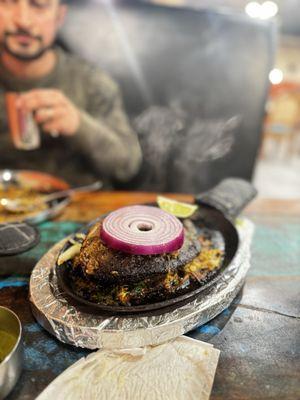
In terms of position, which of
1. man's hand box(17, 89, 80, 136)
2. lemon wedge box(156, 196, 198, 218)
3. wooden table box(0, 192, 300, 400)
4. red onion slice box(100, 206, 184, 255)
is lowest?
wooden table box(0, 192, 300, 400)

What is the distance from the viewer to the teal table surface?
3.77 feet

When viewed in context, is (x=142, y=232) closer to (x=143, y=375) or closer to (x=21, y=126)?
(x=143, y=375)

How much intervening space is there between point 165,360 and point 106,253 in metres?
0.48

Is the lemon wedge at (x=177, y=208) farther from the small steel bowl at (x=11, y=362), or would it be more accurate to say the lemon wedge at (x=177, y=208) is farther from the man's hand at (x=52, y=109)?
the man's hand at (x=52, y=109)

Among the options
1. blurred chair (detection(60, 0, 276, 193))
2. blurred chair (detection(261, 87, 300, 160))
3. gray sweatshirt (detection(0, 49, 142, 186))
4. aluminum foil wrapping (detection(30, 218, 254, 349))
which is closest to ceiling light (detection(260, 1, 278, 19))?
blurred chair (detection(261, 87, 300, 160))

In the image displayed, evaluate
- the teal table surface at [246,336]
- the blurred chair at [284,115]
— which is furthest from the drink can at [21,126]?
the blurred chair at [284,115]

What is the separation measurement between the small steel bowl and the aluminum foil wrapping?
120 millimetres

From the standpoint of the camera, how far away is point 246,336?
1.37 meters

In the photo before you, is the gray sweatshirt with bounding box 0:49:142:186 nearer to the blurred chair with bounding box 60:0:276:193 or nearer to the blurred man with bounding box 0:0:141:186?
the blurred man with bounding box 0:0:141:186

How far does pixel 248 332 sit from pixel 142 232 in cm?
64

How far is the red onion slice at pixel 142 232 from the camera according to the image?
4.45 feet

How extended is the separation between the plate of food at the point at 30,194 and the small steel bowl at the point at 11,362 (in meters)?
1.02

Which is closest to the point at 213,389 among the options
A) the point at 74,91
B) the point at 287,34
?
the point at 74,91

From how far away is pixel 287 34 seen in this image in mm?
12234
